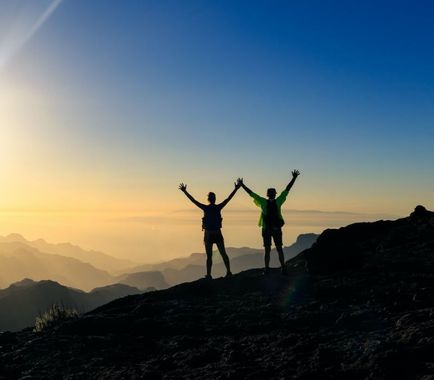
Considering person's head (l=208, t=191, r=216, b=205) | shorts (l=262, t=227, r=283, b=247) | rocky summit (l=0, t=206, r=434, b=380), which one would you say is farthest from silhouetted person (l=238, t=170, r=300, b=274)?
rocky summit (l=0, t=206, r=434, b=380)

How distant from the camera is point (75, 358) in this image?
10398 mm

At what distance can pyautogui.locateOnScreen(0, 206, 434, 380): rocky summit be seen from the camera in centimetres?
807

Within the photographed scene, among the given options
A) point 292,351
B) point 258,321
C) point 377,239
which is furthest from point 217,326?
point 377,239

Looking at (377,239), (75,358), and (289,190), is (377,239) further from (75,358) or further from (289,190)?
(75,358)

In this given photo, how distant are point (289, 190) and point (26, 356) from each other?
847 centimetres

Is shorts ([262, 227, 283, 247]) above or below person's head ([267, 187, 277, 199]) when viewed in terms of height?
below

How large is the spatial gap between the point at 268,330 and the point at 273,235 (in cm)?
493

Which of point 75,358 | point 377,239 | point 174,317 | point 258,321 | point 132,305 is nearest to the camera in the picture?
point 75,358

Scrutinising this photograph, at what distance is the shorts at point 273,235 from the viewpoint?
15.1 m

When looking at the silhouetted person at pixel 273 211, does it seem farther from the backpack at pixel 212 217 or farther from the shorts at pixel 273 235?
the backpack at pixel 212 217

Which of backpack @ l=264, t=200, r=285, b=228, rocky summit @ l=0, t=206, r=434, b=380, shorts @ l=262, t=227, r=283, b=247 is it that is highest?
backpack @ l=264, t=200, r=285, b=228

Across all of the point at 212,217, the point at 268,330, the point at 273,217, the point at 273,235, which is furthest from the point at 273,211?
the point at 268,330

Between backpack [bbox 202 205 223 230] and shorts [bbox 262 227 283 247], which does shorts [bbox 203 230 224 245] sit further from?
shorts [bbox 262 227 283 247]

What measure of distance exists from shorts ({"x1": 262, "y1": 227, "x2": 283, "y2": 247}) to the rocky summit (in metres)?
1.14
